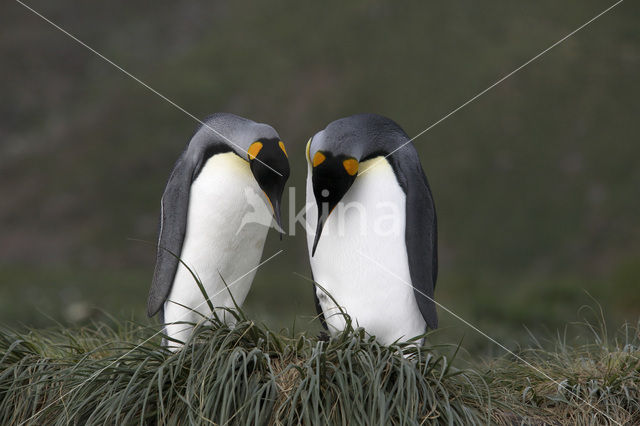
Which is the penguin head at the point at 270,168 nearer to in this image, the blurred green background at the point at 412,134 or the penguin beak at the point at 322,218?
the penguin beak at the point at 322,218

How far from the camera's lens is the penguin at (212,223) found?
3123 mm

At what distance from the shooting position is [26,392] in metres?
2.94

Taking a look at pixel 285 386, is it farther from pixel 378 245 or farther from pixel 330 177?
pixel 330 177

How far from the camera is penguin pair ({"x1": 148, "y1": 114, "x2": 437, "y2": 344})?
3.01 meters

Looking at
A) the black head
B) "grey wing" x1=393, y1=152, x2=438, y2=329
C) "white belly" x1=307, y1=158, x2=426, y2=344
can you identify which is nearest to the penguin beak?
the black head

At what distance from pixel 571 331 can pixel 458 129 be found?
13.7 meters

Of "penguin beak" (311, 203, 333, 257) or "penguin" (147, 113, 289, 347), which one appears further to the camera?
"penguin" (147, 113, 289, 347)

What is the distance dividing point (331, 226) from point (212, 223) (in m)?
0.55

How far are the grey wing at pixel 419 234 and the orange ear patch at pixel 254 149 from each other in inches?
25.6

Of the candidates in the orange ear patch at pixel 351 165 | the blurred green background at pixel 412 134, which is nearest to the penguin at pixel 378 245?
the orange ear patch at pixel 351 165

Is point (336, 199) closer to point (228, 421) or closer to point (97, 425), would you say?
point (228, 421)

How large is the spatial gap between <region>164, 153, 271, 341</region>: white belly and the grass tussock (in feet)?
0.91

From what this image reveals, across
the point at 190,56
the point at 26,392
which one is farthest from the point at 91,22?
the point at 26,392

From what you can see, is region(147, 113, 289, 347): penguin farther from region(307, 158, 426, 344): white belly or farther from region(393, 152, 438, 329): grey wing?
region(393, 152, 438, 329): grey wing
